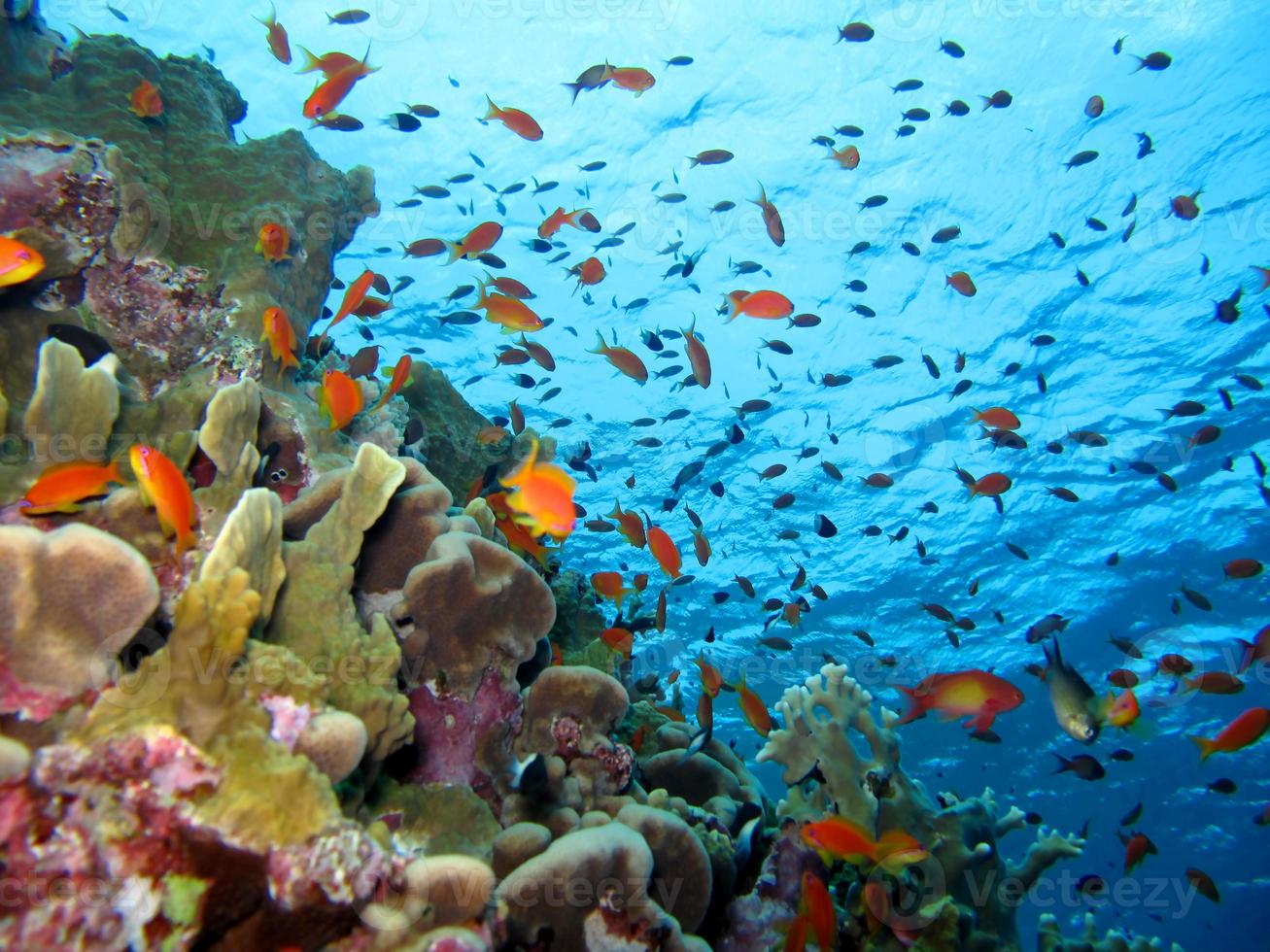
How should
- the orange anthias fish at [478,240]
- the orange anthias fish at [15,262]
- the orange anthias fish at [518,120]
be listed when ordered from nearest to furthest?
the orange anthias fish at [15,262] < the orange anthias fish at [478,240] < the orange anthias fish at [518,120]

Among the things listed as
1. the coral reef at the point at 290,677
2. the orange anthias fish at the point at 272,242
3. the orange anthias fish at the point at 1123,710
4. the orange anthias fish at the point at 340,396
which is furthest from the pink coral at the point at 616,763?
the orange anthias fish at the point at 272,242

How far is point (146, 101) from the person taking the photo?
5477 mm

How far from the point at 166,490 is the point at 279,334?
8.10 feet

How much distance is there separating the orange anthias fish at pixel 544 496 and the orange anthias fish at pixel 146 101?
4.94 meters

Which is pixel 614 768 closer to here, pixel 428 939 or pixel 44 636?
pixel 428 939

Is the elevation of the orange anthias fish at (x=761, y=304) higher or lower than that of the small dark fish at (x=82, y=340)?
higher

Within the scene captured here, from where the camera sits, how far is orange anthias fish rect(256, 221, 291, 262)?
5.02 metres

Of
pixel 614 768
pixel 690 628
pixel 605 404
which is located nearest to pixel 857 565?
pixel 690 628

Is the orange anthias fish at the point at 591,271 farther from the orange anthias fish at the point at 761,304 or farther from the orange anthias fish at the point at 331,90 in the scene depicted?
the orange anthias fish at the point at 331,90

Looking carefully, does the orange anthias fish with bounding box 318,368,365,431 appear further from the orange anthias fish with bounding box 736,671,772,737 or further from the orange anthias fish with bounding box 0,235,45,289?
the orange anthias fish with bounding box 736,671,772,737

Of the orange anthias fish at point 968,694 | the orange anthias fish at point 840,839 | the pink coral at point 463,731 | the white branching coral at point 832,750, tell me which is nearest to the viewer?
the pink coral at point 463,731

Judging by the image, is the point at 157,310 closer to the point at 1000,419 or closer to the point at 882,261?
the point at 1000,419

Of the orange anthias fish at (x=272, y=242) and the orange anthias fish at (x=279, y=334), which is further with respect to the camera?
the orange anthias fish at (x=272, y=242)

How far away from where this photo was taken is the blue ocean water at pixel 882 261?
567 inches
